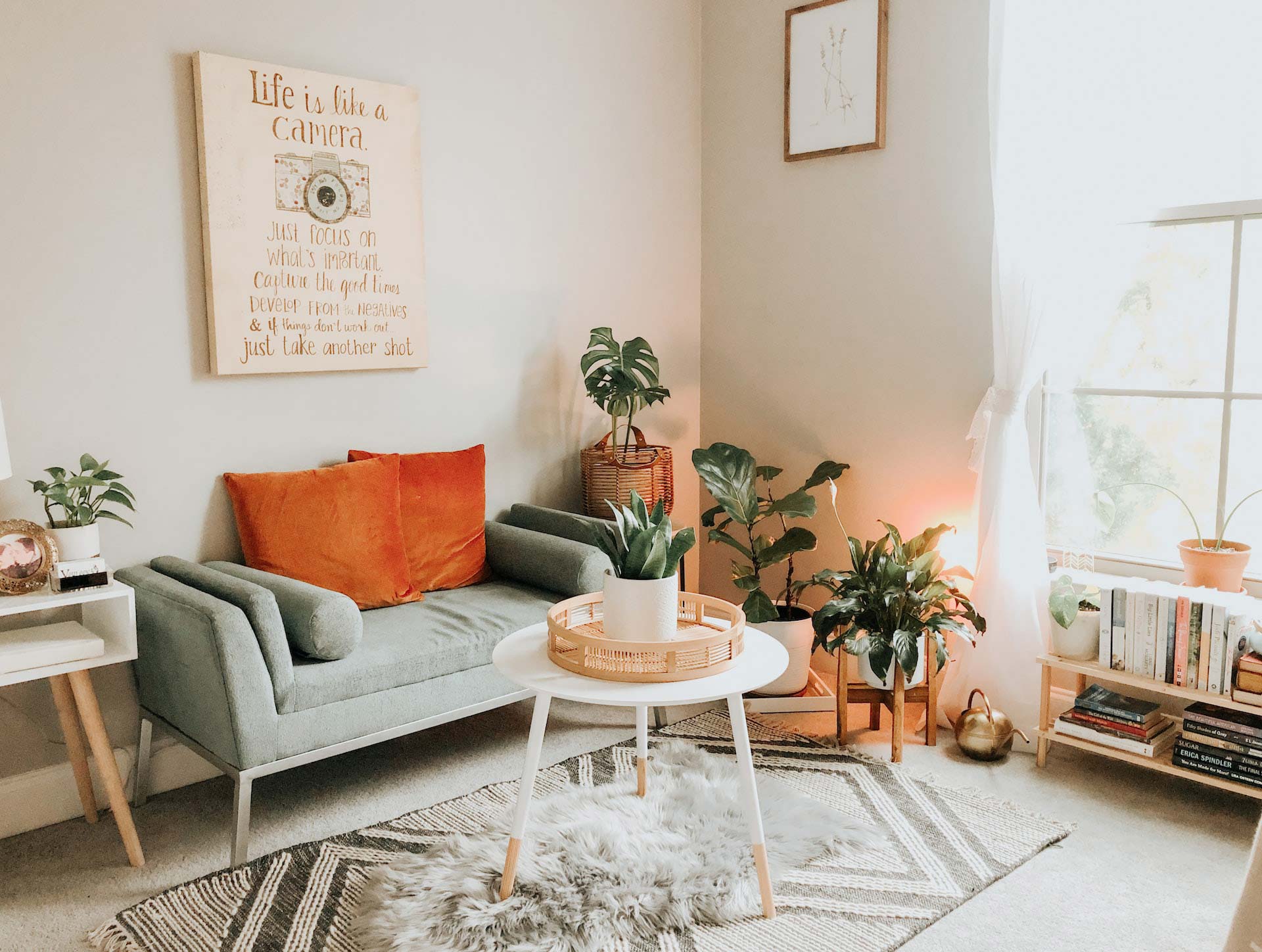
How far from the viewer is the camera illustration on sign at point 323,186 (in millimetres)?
3000

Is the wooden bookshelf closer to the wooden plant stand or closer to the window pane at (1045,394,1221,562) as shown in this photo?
the wooden plant stand

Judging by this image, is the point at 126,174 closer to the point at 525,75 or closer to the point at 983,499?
the point at 525,75

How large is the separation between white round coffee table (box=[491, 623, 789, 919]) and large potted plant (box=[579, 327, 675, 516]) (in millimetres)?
1352

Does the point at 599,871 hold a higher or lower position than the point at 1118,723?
lower

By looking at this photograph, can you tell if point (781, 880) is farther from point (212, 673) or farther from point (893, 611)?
point (212, 673)

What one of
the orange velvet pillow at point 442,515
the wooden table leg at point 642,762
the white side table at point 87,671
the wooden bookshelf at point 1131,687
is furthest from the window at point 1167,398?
the white side table at point 87,671

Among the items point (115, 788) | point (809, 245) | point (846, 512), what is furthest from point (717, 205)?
point (115, 788)

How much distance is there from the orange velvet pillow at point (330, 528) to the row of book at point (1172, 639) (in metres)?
2.00

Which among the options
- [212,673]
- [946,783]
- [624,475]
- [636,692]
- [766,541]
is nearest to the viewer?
[636,692]

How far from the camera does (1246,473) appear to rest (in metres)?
2.81

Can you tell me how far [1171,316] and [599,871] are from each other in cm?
219

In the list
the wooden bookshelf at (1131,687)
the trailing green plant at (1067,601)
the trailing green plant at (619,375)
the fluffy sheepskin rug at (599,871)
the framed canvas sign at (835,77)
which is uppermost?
the framed canvas sign at (835,77)

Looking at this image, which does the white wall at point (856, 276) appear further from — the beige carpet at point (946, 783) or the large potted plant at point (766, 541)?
the beige carpet at point (946, 783)

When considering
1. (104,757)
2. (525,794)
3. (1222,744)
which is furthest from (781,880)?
(104,757)
